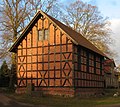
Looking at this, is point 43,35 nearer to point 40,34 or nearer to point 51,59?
point 40,34

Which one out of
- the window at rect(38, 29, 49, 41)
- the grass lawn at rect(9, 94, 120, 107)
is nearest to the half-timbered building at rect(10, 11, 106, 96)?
the window at rect(38, 29, 49, 41)

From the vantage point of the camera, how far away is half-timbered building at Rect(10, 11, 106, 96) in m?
32.8

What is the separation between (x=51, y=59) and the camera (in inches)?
1339

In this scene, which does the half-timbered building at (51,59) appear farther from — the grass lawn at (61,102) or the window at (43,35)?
the grass lawn at (61,102)

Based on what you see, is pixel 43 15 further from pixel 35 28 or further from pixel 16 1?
pixel 16 1

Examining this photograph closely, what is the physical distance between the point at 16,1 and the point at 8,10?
2001 mm

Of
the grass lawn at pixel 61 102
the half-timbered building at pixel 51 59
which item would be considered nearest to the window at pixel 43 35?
the half-timbered building at pixel 51 59

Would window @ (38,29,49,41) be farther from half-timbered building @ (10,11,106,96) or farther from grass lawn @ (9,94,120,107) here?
grass lawn @ (9,94,120,107)

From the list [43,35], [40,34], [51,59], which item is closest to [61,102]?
[51,59]

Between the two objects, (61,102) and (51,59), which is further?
(51,59)

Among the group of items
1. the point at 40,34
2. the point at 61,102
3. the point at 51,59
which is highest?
the point at 40,34

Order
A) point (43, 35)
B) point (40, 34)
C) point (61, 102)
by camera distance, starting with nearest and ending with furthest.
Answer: point (61, 102) → point (43, 35) → point (40, 34)

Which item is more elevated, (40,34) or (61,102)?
(40,34)

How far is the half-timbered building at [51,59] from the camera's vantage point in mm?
32781
